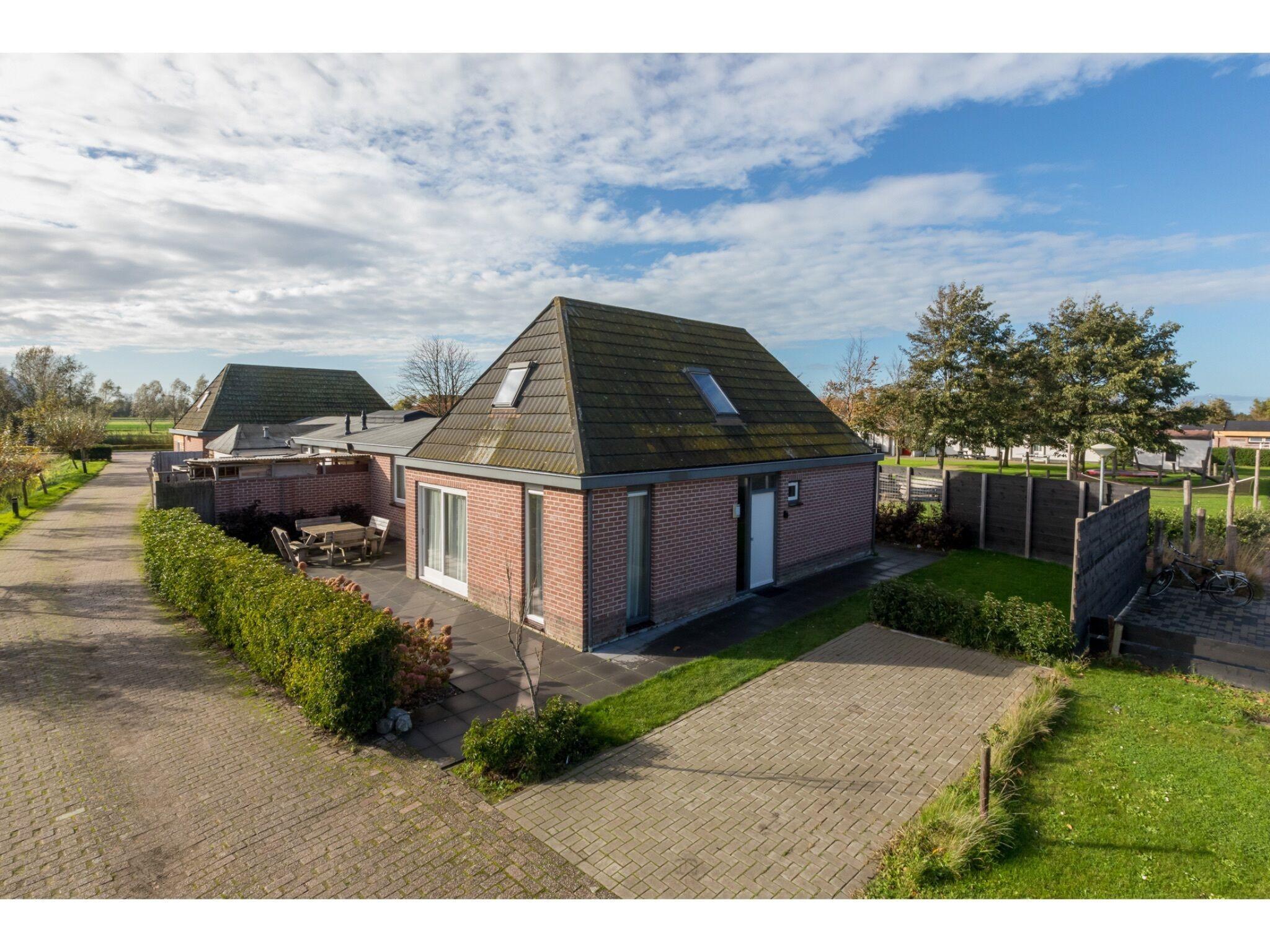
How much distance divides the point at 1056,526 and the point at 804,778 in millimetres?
13628

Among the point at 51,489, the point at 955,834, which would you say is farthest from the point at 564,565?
the point at 51,489

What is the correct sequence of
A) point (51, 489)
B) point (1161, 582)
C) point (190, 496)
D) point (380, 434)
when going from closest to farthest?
1. point (1161, 582)
2. point (190, 496)
3. point (380, 434)
4. point (51, 489)

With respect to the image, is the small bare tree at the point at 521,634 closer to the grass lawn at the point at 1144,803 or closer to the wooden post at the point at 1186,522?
the grass lawn at the point at 1144,803

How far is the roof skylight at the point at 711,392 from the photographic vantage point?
44.6 ft

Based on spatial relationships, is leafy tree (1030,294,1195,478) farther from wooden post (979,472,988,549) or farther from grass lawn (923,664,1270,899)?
grass lawn (923,664,1270,899)

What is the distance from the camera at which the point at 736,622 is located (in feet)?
37.8

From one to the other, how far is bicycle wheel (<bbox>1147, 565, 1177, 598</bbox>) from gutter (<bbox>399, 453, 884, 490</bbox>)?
703cm

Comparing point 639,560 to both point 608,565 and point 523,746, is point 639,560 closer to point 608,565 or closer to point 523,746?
point 608,565

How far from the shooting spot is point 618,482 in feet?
33.2

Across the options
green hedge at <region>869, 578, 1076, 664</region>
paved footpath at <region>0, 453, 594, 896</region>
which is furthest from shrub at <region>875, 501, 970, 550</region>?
paved footpath at <region>0, 453, 594, 896</region>

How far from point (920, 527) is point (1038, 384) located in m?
25.8

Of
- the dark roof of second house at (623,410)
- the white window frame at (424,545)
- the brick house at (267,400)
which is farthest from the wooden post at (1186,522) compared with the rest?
the brick house at (267,400)

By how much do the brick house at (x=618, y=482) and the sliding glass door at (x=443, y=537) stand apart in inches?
1.5

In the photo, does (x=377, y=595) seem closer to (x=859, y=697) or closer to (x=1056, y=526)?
(x=859, y=697)
